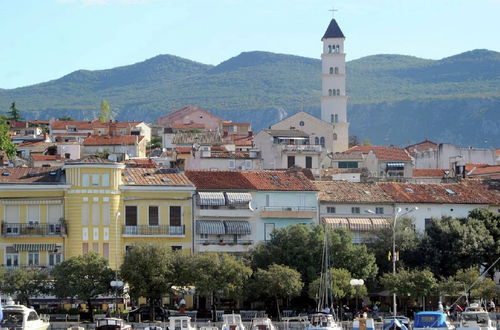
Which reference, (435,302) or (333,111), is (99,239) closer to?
(435,302)

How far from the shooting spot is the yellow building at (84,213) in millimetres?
83000

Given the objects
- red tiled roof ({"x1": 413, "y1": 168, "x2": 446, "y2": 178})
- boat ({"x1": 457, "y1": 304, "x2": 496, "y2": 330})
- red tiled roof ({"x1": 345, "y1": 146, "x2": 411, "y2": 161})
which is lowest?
boat ({"x1": 457, "y1": 304, "x2": 496, "y2": 330})

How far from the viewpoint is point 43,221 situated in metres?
83.5

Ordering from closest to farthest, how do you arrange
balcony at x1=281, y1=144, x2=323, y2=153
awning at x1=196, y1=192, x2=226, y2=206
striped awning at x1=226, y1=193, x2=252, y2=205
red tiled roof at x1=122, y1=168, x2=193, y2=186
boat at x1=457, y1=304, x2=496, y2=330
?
boat at x1=457, y1=304, x2=496, y2=330, red tiled roof at x1=122, y1=168, x2=193, y2=186, awning at x1=196, y1=192, x2=226, y2=206, striped awning at x1=226, y1=193, x2=252, y2=205, balcony at x1=281, y1=144, x2=323, y2=153

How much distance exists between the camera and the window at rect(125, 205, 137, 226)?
84.7 metres

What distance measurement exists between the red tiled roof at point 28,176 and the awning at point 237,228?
10.3 meters

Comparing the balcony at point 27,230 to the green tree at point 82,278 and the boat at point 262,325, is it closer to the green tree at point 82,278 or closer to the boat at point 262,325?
the green tree at point 82,278

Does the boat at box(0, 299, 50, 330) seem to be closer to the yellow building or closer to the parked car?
the parked car

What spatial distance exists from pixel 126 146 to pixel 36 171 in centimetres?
5779

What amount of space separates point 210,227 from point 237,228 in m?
1.72

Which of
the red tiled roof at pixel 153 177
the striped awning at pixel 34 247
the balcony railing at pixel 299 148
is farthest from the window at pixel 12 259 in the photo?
the balcony railing at pixel 299 148

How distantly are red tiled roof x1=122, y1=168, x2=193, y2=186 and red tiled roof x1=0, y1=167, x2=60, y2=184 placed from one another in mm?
4163

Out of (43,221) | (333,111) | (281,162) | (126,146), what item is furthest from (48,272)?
(333,111)

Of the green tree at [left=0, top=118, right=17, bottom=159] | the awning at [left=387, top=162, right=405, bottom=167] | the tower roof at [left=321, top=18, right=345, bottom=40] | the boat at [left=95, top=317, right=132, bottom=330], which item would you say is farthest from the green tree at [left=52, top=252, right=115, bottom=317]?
the tower roof at [left=321, top=18, right=345, bottom=40]
